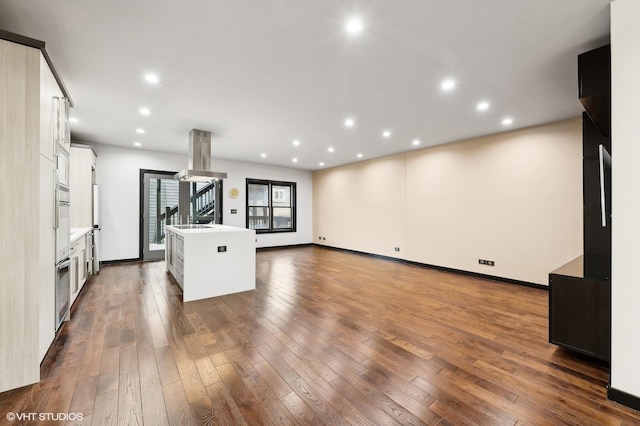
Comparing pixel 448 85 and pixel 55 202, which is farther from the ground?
pixel 448 85

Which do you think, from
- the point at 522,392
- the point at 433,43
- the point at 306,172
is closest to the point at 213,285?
the point at 522,392

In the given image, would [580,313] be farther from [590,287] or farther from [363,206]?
[363,206]

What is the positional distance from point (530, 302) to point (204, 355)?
4.31 metres

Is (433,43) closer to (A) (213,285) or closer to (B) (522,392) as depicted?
(B) (522,392)

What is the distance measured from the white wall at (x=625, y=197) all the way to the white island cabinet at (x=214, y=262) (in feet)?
13.4

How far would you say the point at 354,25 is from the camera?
6.85 ft

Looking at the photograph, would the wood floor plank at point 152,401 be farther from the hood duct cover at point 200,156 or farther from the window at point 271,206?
the window at point 271,206

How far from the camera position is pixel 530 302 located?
12.2ft

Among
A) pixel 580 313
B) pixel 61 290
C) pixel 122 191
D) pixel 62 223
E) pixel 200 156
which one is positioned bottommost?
pixel 580 313

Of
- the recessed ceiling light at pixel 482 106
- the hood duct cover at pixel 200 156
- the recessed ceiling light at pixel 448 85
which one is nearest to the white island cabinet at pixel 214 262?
the hood duct cover at pixel 200 156

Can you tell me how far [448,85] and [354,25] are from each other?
62.9 inches

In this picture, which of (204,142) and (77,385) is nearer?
(77,385)

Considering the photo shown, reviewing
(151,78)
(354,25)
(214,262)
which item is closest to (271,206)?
(214,262)

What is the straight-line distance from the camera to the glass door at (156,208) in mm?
6488
